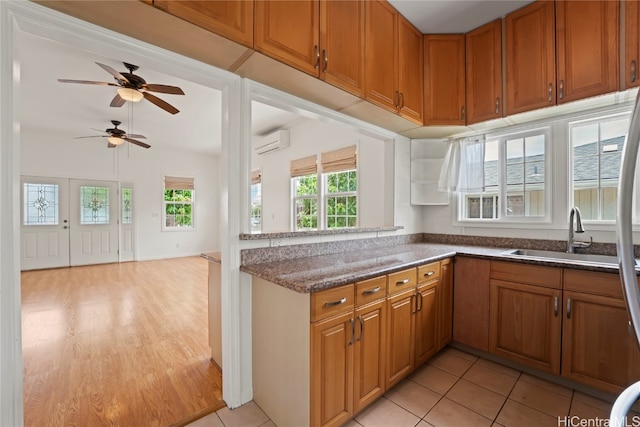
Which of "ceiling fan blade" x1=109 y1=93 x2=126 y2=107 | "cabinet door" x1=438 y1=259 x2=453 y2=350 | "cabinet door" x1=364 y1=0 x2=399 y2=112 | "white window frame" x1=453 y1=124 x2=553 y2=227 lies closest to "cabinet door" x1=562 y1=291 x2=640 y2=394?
"cabinet door" x1=438 y1=259 x2=453 y2=350

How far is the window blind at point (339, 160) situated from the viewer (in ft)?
13.4

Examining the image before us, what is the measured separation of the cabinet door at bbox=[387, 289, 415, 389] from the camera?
1.76 meters

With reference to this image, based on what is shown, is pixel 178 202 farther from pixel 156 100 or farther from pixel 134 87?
pixel 134 87

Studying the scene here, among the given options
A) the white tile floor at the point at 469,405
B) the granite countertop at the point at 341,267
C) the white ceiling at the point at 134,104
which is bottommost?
the white tile floor at the point at 469,405

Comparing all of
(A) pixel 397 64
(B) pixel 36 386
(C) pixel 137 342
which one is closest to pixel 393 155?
(A) pixel 397 64

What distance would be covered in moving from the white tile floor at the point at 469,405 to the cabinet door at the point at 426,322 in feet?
0.53

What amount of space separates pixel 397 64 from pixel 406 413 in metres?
2.56

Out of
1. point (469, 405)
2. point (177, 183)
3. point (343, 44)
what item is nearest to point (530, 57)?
point (343, 44)

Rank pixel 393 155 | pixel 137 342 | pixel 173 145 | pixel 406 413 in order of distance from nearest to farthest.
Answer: pixel 406 413 → pixel 137 342 → pixel 393 155 → pixel 173 145

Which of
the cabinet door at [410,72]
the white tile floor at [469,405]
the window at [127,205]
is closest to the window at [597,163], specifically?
the cabinet door at [410,72]

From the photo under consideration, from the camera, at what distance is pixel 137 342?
2.53m

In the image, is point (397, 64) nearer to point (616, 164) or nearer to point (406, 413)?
point (616, 164)

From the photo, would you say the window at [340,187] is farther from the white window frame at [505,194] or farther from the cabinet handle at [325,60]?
the cabinet handle at [325,60]

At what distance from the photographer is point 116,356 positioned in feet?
7.48
